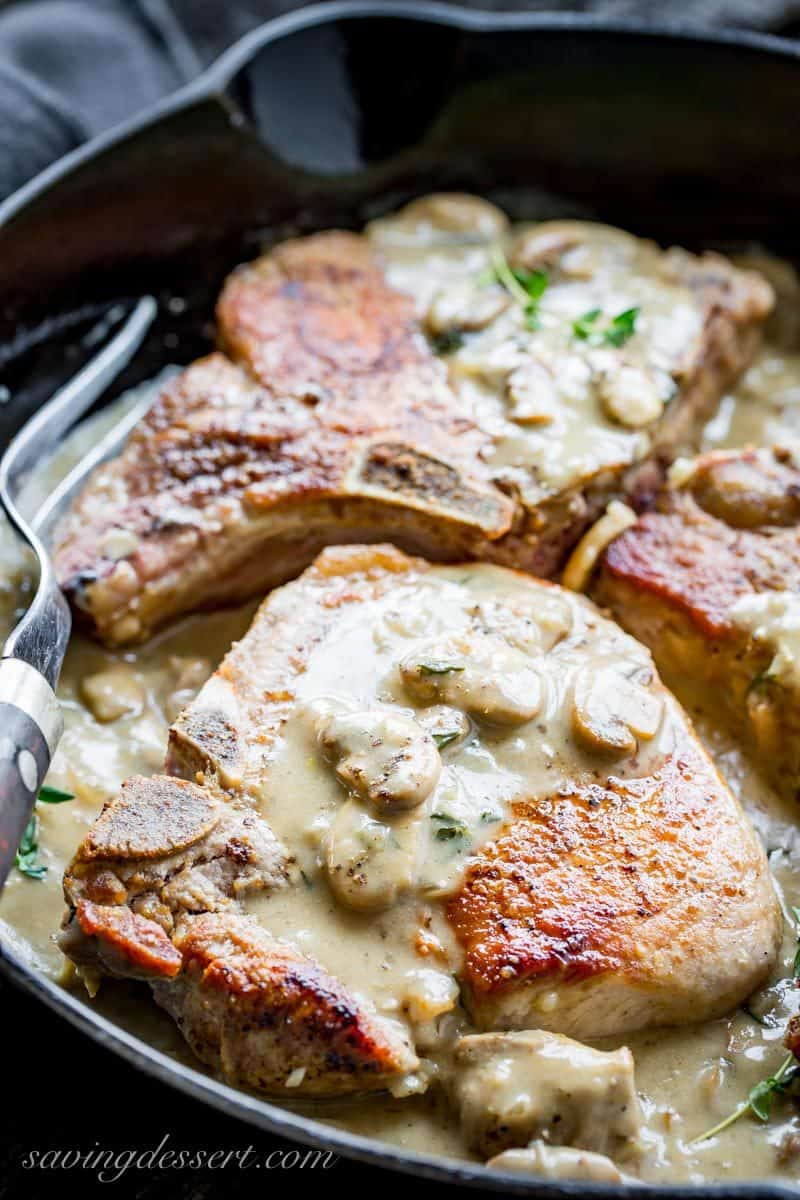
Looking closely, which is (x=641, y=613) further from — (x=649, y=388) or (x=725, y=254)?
(x=725, y=254)

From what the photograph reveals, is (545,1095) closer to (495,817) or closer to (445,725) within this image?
(495,817)

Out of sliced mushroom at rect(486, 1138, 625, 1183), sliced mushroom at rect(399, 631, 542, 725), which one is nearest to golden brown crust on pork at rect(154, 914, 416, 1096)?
sliced mushroom at rect(486, 1138, 625, 1183)

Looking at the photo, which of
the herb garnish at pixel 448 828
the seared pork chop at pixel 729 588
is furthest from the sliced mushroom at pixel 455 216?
the herb garnish at pixel 448 828

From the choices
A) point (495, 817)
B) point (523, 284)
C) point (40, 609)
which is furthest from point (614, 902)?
point (523, 284)

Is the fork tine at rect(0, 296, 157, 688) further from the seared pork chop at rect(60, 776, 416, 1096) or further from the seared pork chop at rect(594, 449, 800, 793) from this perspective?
the seared pork chop at rect(594, 449, 800, 793)

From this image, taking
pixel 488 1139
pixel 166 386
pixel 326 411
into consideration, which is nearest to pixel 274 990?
pixel 488 1139

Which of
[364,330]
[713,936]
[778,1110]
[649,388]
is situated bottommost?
[778,1110]
